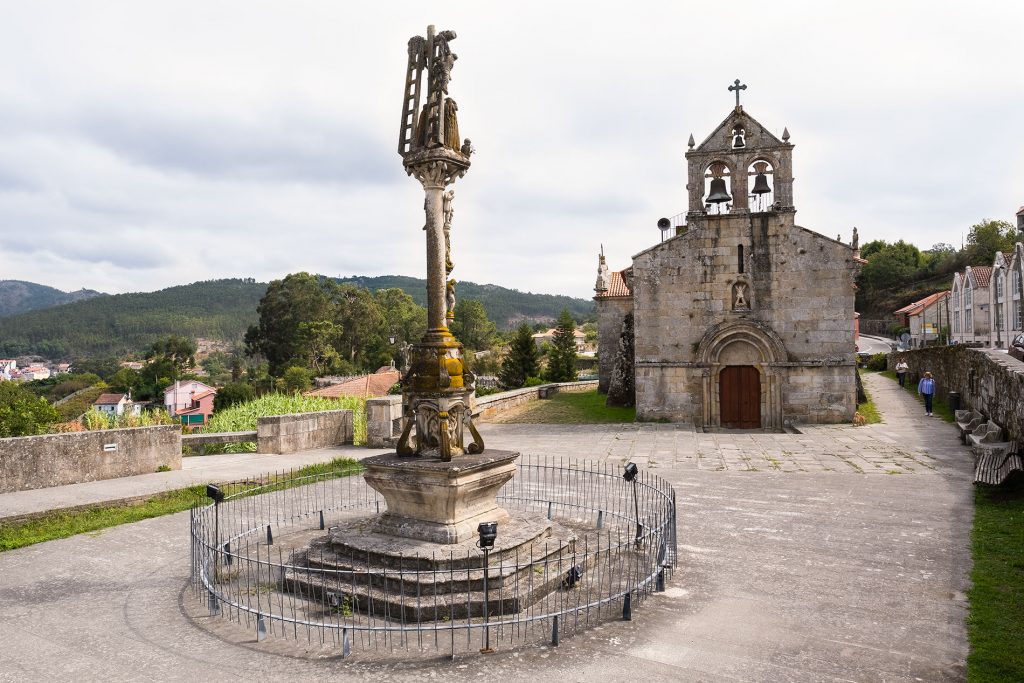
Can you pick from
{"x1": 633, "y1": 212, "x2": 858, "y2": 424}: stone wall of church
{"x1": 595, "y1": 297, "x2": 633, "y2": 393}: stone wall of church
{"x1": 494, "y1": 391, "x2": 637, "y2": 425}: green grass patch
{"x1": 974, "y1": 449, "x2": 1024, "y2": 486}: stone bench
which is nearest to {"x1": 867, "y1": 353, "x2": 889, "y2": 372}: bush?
{"x1": 595, "y1": 297, "x2": 633, "y2": 393}: stone wall of church

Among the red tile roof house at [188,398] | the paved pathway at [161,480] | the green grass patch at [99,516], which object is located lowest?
the red tile roof house at [188,398]

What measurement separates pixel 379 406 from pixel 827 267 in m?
14.5

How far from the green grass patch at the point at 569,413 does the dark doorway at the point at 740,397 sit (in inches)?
121

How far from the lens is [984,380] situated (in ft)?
54.6

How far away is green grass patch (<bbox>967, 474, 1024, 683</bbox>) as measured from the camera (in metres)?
5.00

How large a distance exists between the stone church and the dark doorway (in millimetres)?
33

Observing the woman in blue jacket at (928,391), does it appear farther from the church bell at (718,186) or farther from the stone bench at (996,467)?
the stone bench at (996,467)

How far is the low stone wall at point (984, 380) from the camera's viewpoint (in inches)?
486

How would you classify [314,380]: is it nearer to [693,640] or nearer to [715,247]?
[715,247]

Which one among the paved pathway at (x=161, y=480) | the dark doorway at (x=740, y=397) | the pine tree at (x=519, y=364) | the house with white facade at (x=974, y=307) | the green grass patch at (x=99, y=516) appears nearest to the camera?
the green grass patch at (x=99, y=516)

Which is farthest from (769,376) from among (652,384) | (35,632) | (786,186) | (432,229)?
(35,632)

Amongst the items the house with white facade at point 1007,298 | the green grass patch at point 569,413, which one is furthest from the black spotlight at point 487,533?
the house with white facade at point 1007,298

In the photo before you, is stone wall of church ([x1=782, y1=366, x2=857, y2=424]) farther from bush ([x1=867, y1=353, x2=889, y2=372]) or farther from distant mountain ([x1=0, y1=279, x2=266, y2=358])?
distant mountain ([x1=0, y1=279, x2=266, y2=358])

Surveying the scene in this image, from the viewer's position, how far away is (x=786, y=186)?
21.3 m
